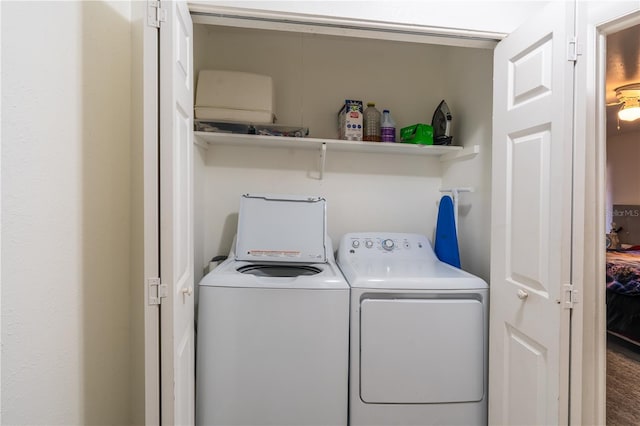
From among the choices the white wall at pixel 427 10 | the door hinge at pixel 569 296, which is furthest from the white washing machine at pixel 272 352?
the white wall at pixel 427 10

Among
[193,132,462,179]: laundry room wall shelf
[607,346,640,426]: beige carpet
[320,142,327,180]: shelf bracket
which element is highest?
[193,132,462,179]: laundry room wall shelf


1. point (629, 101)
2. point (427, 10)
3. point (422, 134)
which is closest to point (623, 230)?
point (629, 101)

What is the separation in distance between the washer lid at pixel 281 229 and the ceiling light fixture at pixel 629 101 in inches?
93.5

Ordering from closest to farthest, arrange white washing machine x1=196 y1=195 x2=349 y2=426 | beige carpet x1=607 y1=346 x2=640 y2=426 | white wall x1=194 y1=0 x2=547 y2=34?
white wall x1=194 y1=0 x2=547 y2=34
white washing machine x1=196 y1=195 x2=349 y2=426
beige carpet x1=607 y1=346 x2=640 y2=426

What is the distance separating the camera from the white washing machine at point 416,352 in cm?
170

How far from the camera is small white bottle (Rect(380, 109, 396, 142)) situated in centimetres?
232

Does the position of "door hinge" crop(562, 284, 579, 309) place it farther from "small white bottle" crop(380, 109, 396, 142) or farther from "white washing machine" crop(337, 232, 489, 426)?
"small white bottle" crop(380, 109, 396, 142)

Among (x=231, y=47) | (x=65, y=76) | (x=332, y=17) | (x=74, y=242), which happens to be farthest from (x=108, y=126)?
(x=231, y=47)

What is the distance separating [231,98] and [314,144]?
0.62 meters

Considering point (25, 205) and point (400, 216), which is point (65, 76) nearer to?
point (25, 205)

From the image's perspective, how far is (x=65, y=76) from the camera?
0.92 meters

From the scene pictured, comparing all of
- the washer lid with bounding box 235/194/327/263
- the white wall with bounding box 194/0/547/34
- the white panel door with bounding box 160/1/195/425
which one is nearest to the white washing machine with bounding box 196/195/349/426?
the white panel door with bounding box 160/1/195/425

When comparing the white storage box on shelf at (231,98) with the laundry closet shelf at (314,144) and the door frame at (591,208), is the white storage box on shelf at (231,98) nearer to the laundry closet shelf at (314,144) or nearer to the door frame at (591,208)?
the laundry closet shelf at (314,144)

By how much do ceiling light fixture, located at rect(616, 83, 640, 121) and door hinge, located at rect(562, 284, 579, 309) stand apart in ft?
7.00
